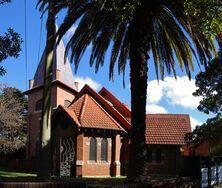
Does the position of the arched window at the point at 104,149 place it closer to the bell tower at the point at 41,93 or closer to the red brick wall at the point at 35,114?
the bell tower at the point at 41,93

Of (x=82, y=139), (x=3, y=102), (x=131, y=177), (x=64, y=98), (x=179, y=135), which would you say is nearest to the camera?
(x=131, y=177)

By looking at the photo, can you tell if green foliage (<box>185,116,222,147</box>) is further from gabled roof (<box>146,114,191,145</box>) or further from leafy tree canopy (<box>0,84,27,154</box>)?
leafy tree canopy (<box>0,84,27,154</box>)

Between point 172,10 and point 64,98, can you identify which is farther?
point 64,98

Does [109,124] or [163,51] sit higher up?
[163,51]

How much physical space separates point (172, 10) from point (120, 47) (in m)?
4.23

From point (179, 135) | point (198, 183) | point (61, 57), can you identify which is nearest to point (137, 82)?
point (198, 183)

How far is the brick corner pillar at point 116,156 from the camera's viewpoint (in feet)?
119

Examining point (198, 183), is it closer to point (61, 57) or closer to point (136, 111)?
point (136, 111)

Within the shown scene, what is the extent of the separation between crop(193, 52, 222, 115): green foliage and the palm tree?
4.29 meters

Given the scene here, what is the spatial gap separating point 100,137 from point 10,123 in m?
19.2

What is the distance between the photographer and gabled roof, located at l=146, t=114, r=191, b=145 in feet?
134

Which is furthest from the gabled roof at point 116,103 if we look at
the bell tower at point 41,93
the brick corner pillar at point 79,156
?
the brick corner pillar at point 79,156

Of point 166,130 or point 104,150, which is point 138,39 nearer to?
point 104,150

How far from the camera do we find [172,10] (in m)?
17.2
